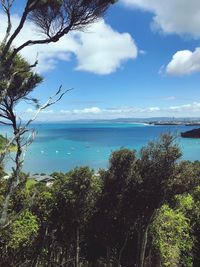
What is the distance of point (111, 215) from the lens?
22297 millimetres

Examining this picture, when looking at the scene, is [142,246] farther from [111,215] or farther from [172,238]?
[172,238]

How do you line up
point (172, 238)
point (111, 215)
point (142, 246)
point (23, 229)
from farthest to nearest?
point (172, 238) → point (111, 215) → point (142, 246) → point (23, 229)

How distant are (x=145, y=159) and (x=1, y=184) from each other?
7.85 m

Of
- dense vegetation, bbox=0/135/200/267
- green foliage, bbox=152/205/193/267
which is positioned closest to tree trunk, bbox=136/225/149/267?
dense vegetation, bbox=0/135/200/267

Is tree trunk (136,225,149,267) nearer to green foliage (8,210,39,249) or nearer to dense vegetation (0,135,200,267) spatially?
dense vegetation (0,135,200,267)

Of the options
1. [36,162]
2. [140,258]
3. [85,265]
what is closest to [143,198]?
[140,258]

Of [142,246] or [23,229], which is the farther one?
[142,246]

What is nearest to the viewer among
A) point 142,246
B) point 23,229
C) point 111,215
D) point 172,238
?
point 23,229

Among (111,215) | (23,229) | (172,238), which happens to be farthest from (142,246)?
(23,229)

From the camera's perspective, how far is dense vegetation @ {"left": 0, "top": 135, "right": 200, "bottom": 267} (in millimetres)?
20672

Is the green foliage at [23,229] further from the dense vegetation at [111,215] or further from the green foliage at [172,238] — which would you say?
the green foliage at [172,238]

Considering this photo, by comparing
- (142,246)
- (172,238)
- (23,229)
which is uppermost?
(23,229)

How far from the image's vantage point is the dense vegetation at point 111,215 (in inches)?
814

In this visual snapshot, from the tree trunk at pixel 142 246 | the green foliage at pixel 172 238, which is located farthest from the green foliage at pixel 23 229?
the green foliage at pixel 172 238
